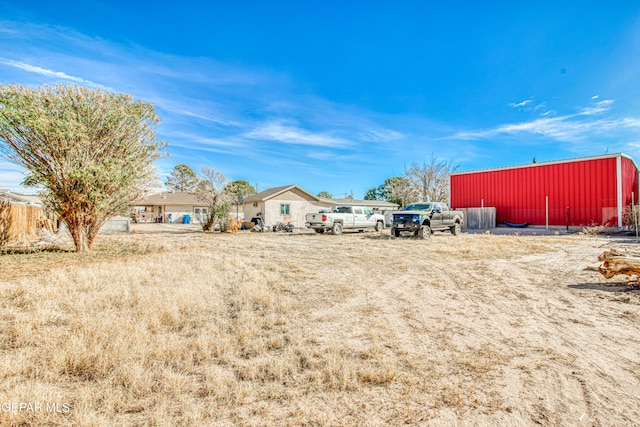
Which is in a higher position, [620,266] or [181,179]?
[181,179]

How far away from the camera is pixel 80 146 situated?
1016cm

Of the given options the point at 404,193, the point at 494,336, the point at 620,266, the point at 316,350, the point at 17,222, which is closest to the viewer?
the point at 316,350

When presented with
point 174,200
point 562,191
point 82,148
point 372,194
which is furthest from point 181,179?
point 562,191

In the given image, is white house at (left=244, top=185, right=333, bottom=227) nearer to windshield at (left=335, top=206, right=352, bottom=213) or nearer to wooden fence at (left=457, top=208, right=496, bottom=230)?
windshield at (left=335, top=206, right=352, bottom=213)

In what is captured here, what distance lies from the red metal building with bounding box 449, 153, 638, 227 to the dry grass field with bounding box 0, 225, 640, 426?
53.8 ft

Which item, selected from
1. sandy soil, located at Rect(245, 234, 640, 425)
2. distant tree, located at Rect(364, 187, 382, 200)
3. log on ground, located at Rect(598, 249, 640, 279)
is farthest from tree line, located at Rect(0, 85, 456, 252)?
distant tree, located at Rect(364, 187, 382, 200)

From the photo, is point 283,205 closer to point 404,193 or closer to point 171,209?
point 404,193

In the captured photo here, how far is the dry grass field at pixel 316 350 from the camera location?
2.51m

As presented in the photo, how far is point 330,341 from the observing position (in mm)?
3814

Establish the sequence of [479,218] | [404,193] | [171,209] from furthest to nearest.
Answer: [404,193] < [171,209] < [479,218]

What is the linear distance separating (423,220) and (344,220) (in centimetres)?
596

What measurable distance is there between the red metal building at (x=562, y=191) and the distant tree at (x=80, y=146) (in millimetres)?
23269

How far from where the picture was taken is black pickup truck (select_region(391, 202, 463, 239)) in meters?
15.3

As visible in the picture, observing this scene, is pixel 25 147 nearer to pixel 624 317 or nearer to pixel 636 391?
pixel 636 391
